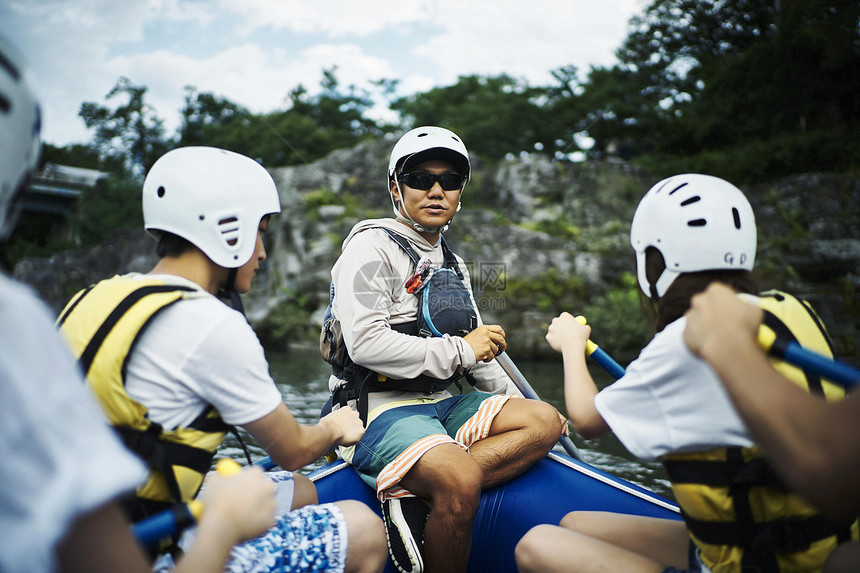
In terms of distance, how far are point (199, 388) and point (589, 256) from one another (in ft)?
42.9

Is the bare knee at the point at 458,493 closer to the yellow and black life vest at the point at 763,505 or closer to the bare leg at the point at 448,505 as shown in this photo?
the bare leg at the point at 448,505

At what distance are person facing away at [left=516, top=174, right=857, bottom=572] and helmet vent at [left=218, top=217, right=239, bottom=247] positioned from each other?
1.09 meters

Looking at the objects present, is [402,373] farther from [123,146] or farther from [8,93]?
[123,146]

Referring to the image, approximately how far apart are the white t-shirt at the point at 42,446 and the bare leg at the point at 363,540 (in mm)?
996

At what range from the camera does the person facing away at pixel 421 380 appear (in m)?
2.35

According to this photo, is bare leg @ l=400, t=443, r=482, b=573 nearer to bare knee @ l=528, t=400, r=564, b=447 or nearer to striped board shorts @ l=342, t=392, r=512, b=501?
striped board shorts @ l=342, t=392, r=512, b=501

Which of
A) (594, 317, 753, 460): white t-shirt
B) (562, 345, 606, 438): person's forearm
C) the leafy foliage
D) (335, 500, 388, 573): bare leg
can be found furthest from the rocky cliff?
(594, 317, 753, 460): white t-shirt

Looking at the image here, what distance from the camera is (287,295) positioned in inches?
608

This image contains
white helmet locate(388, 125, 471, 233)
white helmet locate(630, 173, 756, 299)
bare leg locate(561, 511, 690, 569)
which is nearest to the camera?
white helmet locate(630, 173, 756, 299)

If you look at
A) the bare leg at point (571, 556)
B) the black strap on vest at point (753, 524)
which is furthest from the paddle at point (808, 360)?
the bare leg at point (571, 556)

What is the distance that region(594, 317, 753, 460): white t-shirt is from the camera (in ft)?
4.47

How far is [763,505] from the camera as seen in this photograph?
1.38 m

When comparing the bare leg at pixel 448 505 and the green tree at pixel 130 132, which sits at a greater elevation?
the green tree at pixel 130 132

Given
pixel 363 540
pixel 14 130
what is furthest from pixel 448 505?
pixel 14 130
